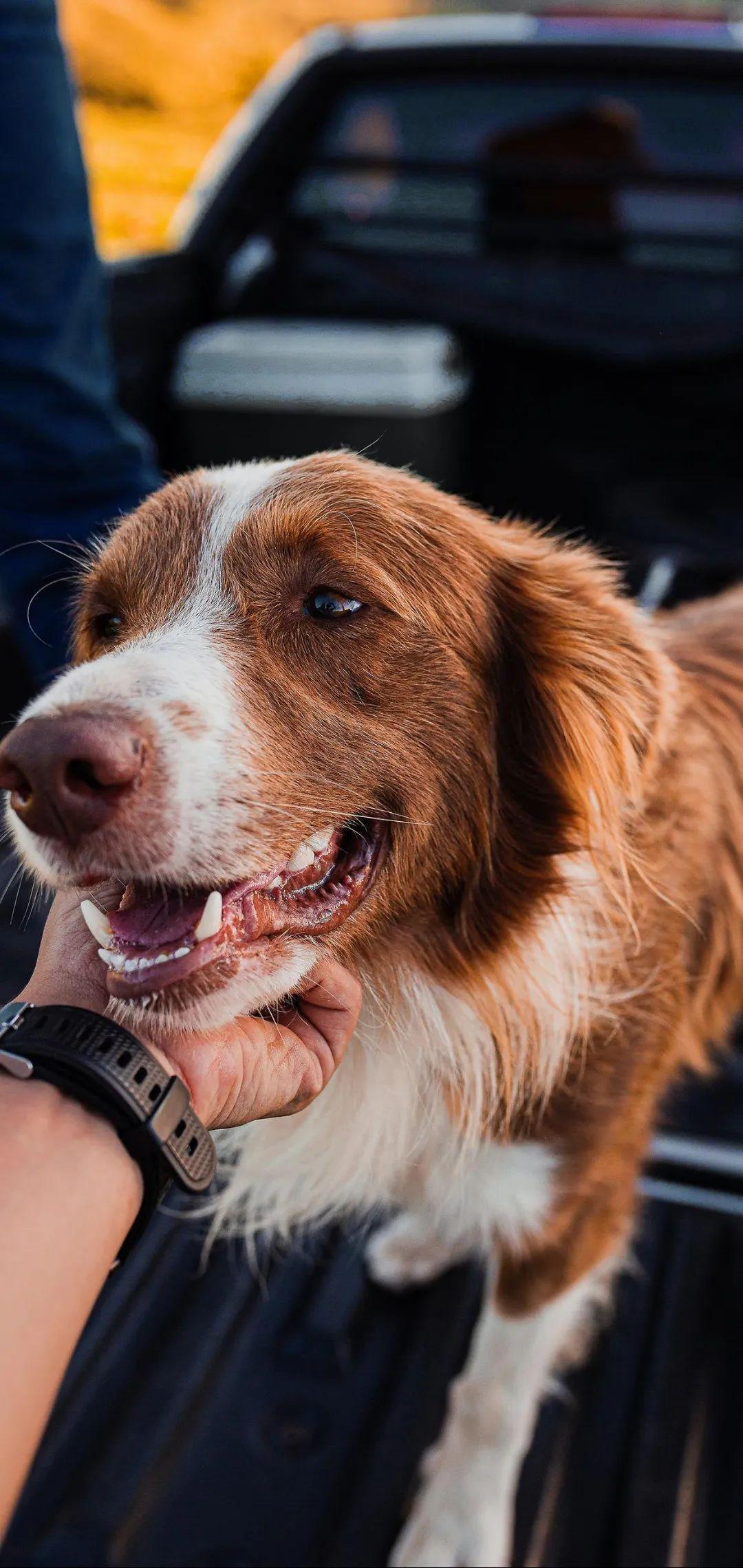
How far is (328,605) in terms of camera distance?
5.72ft

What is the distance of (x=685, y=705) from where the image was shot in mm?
2229

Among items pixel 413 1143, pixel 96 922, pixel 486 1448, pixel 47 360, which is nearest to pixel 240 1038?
pixel 96 922

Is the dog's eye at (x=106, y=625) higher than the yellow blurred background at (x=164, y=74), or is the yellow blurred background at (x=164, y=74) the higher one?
the yellow blurred background at (x=164, y=74)

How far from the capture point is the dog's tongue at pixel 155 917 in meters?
1.62

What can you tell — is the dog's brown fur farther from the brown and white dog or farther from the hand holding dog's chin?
the hand holding dog's chin

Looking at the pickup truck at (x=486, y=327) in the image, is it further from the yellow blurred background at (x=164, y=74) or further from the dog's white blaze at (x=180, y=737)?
the yellow blurred background at (x=164, y=74)

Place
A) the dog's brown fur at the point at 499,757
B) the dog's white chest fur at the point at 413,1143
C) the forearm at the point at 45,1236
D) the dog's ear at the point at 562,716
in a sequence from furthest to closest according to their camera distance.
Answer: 1. the dog's white chest fur at the point at 413,1143
2. the dog's ear at the point at 562,716
3. the dog's brown fur at the point at 499,757
4. the forearm at the point at 45,1236

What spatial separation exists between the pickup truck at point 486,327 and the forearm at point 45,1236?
48.5 inches

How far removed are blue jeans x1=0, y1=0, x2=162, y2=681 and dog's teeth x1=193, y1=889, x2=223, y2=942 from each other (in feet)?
4.20

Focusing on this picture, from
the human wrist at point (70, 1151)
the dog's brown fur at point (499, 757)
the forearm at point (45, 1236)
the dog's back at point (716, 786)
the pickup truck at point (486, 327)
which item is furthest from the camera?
the pickup truck at point (486, 327)

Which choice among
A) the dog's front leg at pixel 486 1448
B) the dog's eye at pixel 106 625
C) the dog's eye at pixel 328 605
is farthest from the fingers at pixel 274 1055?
the dog's front leg at pixel 486 1448

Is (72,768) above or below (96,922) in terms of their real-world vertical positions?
above

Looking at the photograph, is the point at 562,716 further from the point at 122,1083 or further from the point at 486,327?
the point at 486,327

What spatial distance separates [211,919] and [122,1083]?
24 cm
